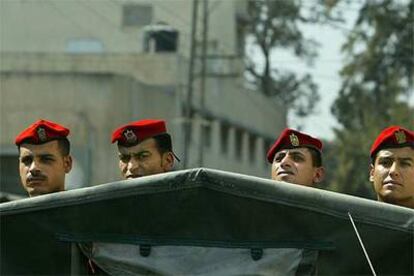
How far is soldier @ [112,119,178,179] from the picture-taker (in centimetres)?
715

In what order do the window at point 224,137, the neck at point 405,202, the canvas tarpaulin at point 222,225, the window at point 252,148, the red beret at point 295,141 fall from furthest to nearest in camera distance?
the window at point 252,148 < the window at point 224,137 < the red beret at point 295,141 < the neck at point 405,202 < the canvas tarpaulin at point 222,225

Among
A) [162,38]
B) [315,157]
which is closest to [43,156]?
[315,157]

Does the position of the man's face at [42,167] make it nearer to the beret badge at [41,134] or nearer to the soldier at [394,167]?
the beret badge at [41,134]

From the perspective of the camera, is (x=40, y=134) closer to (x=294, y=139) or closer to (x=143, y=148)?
(x=143, y=148)

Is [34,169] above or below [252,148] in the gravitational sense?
above

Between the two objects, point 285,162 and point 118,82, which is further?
point 118,82

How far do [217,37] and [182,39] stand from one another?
4582 millimetres

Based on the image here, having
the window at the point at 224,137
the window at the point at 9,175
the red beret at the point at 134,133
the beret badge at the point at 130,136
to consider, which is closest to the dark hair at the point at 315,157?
the red beret at the point at 134,133

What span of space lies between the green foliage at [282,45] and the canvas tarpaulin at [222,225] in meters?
Result: 45.0

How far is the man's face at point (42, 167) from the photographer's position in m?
7.11

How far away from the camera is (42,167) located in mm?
7164

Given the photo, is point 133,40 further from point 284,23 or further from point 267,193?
point 267,193

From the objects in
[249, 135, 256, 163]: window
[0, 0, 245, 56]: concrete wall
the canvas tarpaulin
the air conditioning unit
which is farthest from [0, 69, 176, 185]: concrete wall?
the canvas tarpaulin

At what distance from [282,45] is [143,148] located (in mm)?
49485
